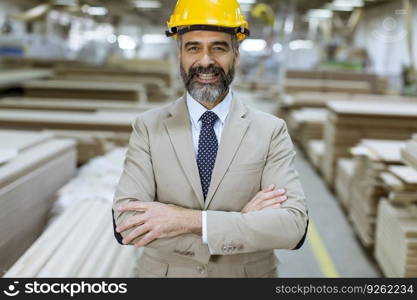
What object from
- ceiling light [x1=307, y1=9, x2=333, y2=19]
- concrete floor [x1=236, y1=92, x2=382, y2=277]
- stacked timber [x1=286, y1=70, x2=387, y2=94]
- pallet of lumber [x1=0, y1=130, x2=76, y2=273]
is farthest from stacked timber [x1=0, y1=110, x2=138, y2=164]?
ceiling light [x1=307, y1=9, x2=333, y2=19]

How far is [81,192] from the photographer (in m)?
4.40

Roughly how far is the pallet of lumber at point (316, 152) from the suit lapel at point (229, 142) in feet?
21.8

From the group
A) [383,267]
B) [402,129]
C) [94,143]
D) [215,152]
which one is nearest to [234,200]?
[215,152]

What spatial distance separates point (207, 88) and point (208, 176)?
410 millimetres

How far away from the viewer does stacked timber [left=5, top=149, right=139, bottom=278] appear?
10.5 feet

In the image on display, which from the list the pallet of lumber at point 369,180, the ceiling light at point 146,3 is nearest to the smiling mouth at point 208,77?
the pallet of lumber at point 369,180

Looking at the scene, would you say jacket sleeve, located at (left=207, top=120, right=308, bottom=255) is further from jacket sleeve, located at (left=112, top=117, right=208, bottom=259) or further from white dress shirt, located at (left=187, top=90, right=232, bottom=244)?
white dress shirt, located at (left=187, top=90, right=232, bottom=244)

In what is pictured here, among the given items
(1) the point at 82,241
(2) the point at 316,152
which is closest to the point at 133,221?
(1) the point at 82,241

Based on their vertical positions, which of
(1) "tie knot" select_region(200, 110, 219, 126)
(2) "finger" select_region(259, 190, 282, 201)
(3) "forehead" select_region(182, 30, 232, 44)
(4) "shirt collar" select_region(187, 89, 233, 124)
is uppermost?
(3) "forehead" select_region(182, 30, 232, 44)

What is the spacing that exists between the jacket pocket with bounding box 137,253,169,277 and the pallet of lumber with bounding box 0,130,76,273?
1.19 m

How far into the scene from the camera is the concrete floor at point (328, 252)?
5195mm

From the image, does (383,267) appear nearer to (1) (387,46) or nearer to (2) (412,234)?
(2) (412,234)

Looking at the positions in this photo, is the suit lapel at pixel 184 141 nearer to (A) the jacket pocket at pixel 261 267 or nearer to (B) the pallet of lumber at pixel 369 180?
(A) the jacket pocket at pixel 261 267

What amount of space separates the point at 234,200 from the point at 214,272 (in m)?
0.35
